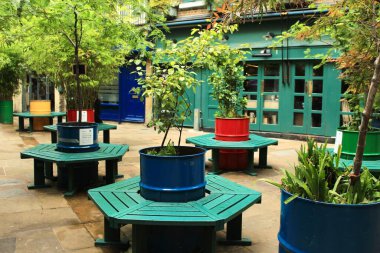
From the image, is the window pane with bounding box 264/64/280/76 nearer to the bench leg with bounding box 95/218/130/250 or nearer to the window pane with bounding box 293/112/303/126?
the window pane with bounding box 293/112/303/126

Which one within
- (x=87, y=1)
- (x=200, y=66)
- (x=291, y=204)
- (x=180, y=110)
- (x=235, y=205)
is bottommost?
(x=235, y=205)

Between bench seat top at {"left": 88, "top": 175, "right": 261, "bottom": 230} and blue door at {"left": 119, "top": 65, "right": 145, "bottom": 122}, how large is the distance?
42.8 feet

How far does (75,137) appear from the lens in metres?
6.05

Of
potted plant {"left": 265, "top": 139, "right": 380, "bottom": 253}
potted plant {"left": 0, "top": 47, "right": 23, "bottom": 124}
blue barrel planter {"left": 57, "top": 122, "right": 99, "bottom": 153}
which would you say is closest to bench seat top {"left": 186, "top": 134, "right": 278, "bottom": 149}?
blue barrel planter {"left": 57, "top": 122, "right": 99, "bottom": 153}

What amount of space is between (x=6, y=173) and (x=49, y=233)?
349 cm

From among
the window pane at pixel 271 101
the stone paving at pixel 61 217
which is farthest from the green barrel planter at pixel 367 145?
the window pane at pixel 271 101

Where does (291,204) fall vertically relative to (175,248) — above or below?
above

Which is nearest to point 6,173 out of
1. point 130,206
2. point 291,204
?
point 130,206

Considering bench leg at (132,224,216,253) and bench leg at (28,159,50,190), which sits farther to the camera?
bench leg at (28,159,50,190)

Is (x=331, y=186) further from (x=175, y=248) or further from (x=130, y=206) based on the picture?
(x=130, y=206)

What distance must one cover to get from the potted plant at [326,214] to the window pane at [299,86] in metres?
9.79

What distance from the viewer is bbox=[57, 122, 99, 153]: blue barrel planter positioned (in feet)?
19.8

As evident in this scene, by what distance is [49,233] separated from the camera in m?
4.38

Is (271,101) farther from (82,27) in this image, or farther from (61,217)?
(61,217)
